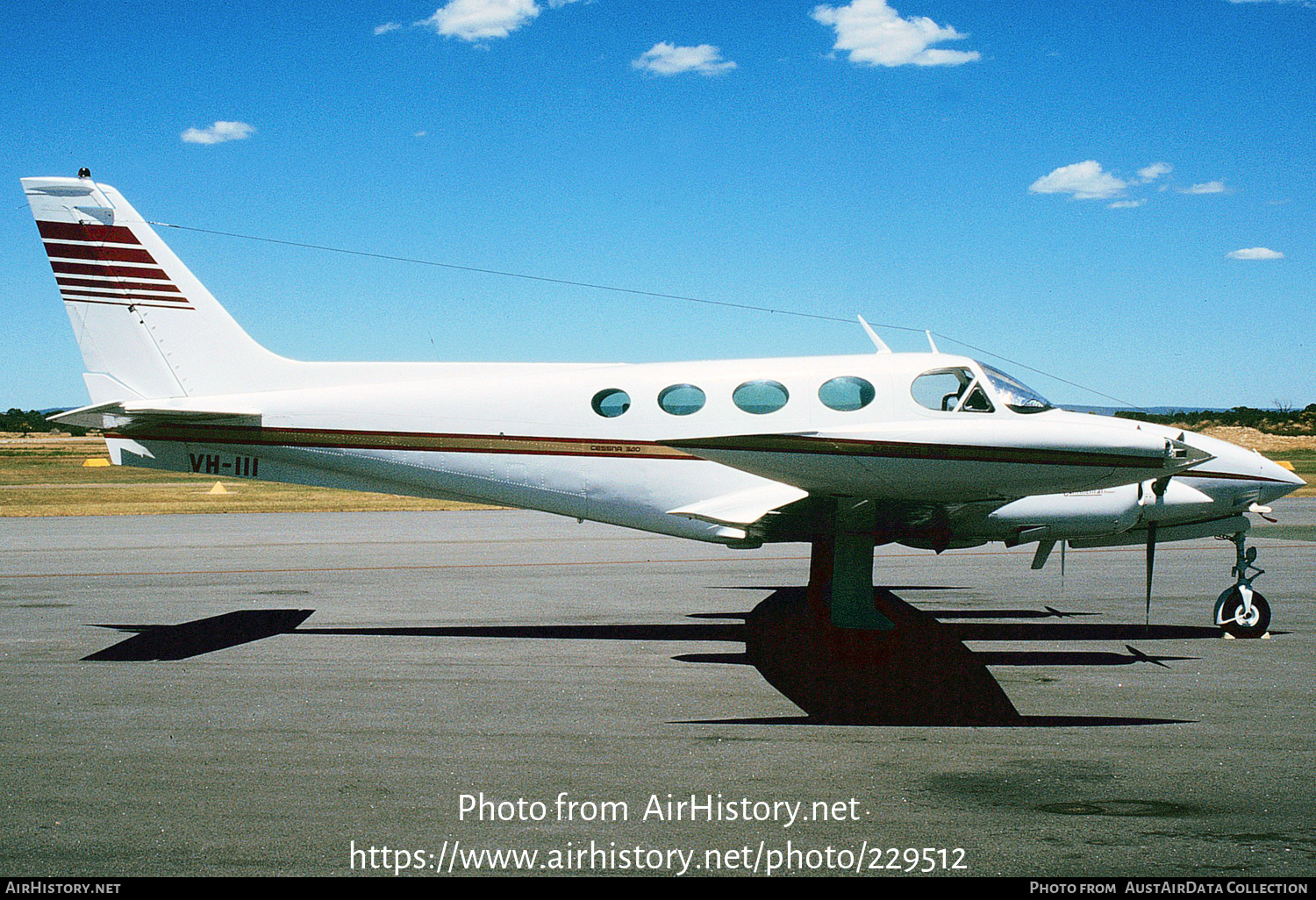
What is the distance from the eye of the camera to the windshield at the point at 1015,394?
9492mm

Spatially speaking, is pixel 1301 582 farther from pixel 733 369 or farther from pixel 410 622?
pixel 410 622

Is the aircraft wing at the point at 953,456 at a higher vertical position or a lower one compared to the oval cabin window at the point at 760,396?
lower

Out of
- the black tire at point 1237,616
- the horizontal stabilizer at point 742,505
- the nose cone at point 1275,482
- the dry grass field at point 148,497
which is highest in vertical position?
the nose cone at point 1275,482

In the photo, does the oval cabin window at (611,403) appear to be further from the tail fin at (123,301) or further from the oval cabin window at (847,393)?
the tail fin at (123,301)

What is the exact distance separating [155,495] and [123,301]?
2730 cm

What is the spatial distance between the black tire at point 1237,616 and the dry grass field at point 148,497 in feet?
53.8

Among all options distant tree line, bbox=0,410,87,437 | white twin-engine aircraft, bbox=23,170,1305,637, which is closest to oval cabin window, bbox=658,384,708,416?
white twin-engine aircraft, bbox=23,170,1305,637

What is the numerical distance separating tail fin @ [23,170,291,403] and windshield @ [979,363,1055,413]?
310 inches

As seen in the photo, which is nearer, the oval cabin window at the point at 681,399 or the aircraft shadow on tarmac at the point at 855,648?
the aircraft shadow on tarmac at the point at 855,648

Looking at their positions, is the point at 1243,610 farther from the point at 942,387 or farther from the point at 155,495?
the point at 155,495

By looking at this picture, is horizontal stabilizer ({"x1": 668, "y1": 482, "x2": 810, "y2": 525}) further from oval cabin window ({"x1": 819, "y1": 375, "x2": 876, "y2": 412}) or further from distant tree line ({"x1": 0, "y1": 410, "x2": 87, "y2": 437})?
distant tree line ({"x1": 0, "y1": 410, "x2": 87, "y2": 437})

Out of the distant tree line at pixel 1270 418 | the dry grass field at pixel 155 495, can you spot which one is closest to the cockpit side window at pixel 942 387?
the dry grass field at pixel 155 495

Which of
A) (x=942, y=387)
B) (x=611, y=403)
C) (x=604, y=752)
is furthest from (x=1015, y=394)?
(x=604, y=752)

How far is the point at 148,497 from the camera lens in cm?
3344
